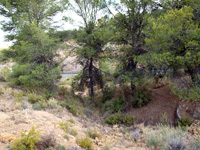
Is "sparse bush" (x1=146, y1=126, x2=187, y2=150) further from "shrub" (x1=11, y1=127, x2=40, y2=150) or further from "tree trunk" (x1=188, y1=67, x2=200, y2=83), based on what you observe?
"tree trunk" (x1=188, y1=67, x2=200, y2=83)

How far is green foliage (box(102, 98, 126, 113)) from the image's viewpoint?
35.5 feet

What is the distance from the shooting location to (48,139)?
4.47 meters

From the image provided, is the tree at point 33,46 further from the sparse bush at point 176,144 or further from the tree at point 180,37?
the sparse bush at point 176,144

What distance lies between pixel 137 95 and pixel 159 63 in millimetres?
3247

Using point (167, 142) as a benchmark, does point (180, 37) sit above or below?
above

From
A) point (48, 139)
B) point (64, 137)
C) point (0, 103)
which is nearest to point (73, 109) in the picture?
point (0, 103)

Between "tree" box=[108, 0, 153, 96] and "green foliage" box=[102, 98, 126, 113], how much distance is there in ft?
3.74

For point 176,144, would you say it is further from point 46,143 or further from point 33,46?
point 33,46

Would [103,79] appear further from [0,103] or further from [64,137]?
[64,137]

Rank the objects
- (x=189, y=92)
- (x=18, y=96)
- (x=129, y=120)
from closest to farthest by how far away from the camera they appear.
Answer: (x=189, y=92) → (x=18, y=96) → (x=129, y=120)

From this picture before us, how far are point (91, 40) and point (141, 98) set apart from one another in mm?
5030

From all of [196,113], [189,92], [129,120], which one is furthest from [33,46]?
[196,113]

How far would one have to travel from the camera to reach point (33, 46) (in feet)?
35.9

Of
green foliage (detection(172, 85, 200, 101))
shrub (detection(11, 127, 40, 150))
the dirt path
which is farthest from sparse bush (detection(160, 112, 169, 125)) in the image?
shrub (detection(11, 127, 40, 150))
